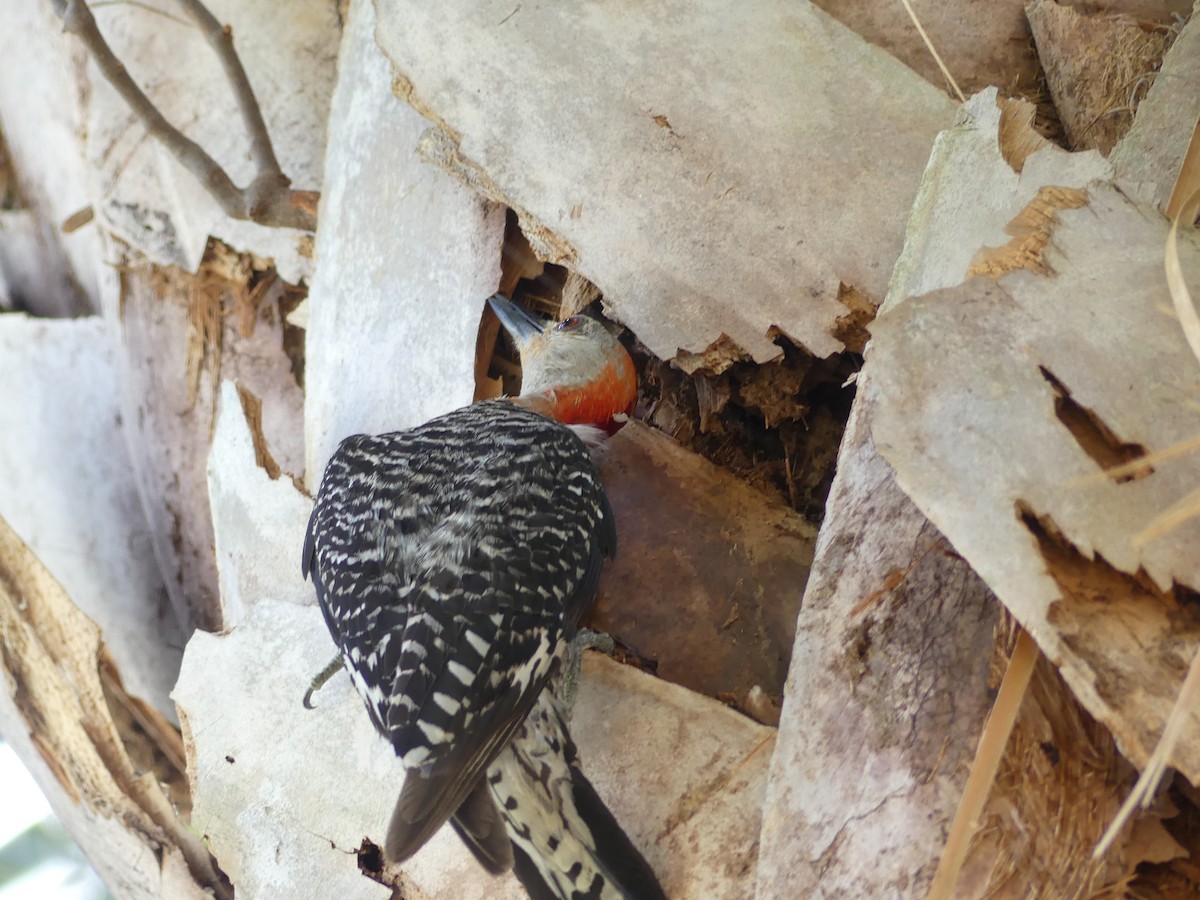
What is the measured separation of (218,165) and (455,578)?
1485 mm

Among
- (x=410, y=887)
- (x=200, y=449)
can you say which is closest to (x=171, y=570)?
(x=200, y=449)

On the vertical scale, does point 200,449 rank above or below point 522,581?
below

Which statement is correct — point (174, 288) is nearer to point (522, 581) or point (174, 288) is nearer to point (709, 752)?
point (522, 581)

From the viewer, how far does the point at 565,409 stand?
8.42ft

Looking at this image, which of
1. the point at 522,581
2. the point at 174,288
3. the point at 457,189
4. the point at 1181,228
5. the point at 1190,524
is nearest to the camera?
the point at 1190,524

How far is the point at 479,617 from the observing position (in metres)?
1.81

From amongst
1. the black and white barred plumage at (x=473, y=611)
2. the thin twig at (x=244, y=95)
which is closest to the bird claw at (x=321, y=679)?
the black and white barred plumage at (x=473, y=611)

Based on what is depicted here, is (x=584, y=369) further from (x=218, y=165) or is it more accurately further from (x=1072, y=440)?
(x=1072, y=440)

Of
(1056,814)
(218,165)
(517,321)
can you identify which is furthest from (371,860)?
(218,165)

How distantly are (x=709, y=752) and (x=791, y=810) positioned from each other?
0.22m

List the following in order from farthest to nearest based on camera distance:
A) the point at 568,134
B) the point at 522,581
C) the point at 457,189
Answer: the point at 457,189 < the point at 568,134 < the point at 522,581

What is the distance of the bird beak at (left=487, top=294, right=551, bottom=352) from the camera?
2312 mm

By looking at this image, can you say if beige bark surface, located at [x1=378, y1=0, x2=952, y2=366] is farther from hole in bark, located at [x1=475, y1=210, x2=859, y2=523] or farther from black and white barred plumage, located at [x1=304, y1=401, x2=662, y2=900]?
black and white barred plumage, located at [x1=304, y1=401, x2=662, y2=900]

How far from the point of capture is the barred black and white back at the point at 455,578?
1.70 m
